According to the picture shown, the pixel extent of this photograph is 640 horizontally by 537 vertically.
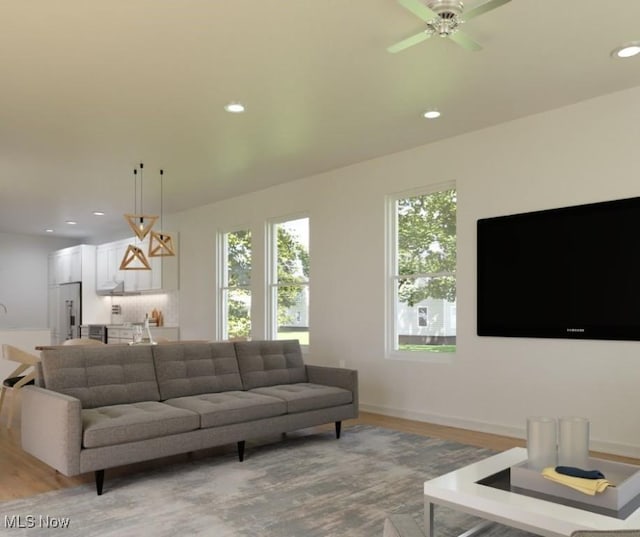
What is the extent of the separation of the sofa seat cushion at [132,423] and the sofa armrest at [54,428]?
0.09m

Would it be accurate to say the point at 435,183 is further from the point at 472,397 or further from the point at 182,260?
the point at 182,260

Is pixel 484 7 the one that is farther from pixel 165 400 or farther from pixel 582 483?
pixel 165 400

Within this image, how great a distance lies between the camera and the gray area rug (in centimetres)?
293

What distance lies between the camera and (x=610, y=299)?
4395 mm

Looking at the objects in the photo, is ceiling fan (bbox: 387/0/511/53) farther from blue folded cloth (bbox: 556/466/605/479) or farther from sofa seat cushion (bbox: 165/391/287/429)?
sofa seat cushion (bbox: 165/391/287/429)

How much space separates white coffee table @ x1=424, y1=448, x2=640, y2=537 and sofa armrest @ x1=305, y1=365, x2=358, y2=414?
2.26 meters

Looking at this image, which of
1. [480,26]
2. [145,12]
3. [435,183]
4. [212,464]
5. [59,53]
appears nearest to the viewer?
[145,12]

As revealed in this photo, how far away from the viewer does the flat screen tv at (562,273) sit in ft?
14.2

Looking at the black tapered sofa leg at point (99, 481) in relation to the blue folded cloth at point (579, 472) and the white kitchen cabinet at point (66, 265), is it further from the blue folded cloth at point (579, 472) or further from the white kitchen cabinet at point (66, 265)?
the white kitchen cabinet at point (66, 265)

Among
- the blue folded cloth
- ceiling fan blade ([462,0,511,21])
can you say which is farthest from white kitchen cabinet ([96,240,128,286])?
the blue folded cloth

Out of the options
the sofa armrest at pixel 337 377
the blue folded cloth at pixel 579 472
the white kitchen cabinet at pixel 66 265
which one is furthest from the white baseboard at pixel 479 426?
the white kitchen cabinet at pixel 66 265

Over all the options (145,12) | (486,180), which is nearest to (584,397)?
(486,180)

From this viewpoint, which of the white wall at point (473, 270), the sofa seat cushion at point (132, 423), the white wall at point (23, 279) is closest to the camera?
the sofa seat cushion at point (132, 423)

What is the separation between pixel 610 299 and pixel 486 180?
1.56 m
